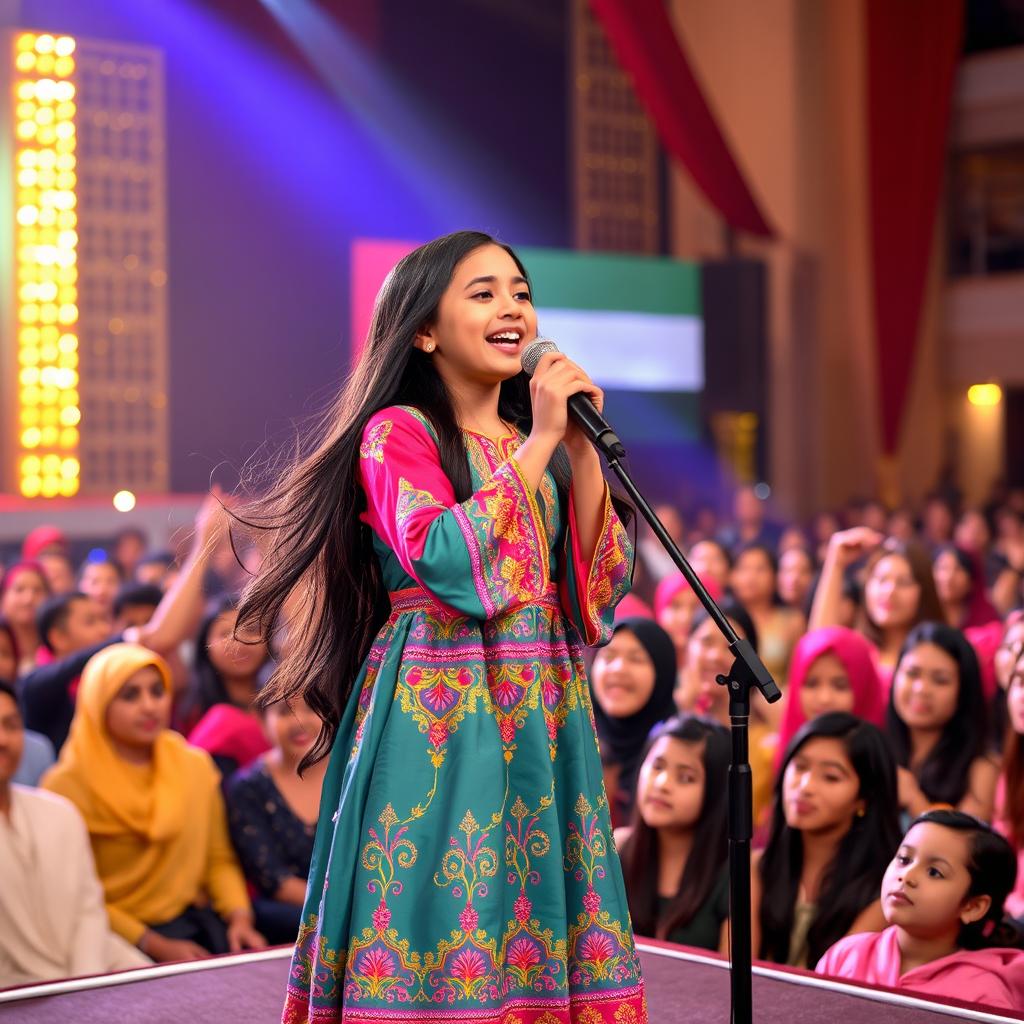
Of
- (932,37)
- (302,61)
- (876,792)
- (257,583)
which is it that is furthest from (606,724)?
(932,37)

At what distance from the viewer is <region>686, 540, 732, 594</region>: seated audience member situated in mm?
5090

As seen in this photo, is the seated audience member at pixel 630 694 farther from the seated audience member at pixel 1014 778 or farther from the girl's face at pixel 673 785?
the seated audience member at pixel 1014 778

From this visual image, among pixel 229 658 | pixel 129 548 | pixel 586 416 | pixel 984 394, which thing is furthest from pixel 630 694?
pixel 984 394

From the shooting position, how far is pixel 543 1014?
1.58 meters

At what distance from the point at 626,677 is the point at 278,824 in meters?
0.79

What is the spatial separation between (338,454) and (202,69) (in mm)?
6823

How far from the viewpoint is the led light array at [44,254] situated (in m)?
7.30

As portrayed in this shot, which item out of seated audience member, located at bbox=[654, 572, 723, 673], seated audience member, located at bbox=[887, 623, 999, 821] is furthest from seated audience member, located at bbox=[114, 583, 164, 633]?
seated audience member, located at bbox=[887, 623, 999, 821]

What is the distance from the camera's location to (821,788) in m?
2.73

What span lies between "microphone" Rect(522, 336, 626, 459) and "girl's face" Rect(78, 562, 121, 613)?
360 cm

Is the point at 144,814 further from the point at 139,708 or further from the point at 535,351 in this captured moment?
the point at 535,351

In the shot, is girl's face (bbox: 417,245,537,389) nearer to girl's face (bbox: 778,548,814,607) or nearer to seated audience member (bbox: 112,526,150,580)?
girl's face (bbox: 778,548,814,607)

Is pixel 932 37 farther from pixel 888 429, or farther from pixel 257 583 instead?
pixel 257 583

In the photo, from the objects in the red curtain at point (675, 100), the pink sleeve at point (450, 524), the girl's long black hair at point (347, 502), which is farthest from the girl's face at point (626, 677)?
the red curtain at point (675, 100)
